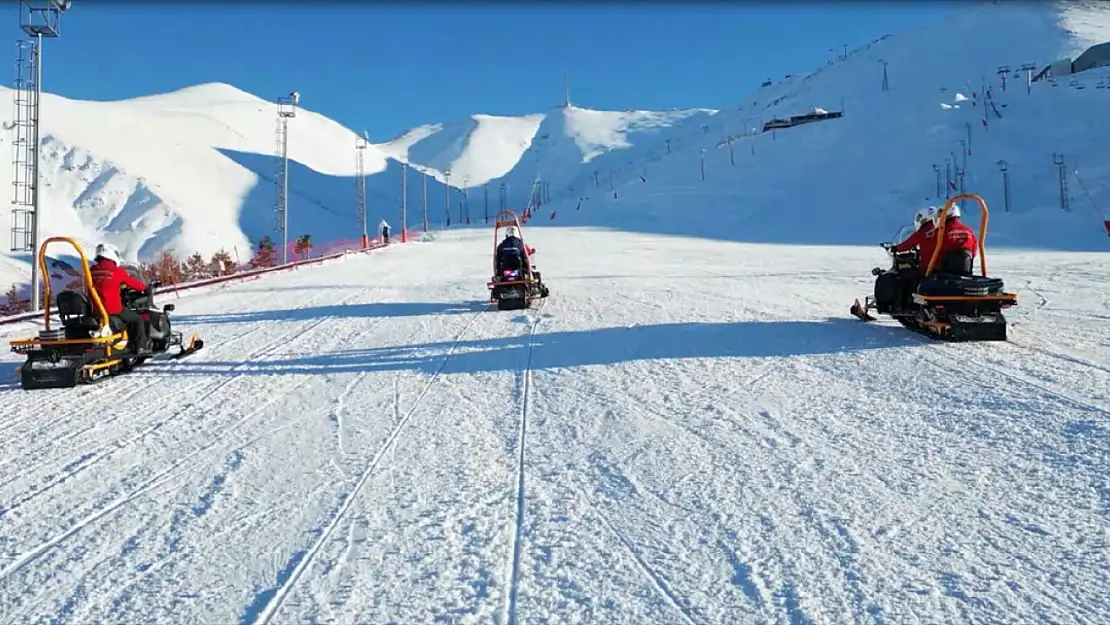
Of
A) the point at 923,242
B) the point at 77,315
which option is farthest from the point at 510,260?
the point at 77,315

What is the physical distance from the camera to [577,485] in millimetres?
4934

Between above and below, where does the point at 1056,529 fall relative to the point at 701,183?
below

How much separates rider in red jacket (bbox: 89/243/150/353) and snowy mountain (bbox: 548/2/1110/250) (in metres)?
34.4

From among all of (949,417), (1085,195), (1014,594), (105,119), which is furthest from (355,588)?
(105,119)

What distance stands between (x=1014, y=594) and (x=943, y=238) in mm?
7653

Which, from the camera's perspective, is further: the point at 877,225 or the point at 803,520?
the point at 877,225

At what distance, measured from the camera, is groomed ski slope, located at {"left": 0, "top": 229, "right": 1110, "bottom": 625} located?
11.7 ft

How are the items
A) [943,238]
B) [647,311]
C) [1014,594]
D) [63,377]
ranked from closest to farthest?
[1014,594]
[63,377]
[943,238]
[647,311]

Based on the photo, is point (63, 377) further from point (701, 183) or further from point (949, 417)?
point (701, 183)

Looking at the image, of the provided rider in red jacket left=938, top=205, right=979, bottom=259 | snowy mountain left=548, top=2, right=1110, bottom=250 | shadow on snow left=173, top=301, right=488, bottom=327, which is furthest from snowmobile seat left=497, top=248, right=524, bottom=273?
snowy mountain left=548, top=2, right=1110, bottom=250

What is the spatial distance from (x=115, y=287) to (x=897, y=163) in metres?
61.7

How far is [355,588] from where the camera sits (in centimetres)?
365

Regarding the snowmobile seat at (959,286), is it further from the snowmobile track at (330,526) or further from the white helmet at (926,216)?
the snowmobile track at (330,526)

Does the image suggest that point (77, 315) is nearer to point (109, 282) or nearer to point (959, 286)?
point (109, 282)
